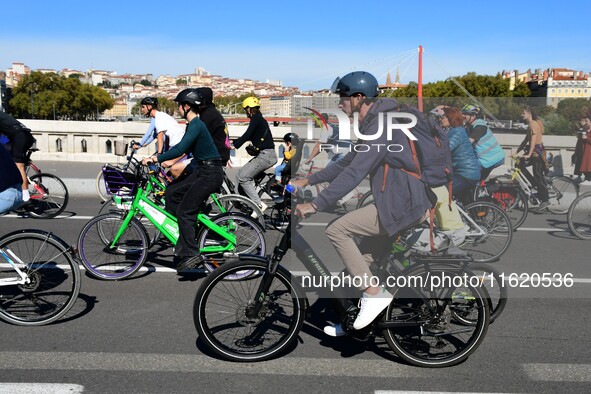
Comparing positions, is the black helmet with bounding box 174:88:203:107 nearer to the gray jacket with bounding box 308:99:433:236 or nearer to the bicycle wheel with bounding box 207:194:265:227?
the bicycle wheel with bounding box 207:194:265:227

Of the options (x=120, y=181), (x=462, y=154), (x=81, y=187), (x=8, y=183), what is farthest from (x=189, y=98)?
(x=81, y=187)

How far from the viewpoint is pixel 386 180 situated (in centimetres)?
408

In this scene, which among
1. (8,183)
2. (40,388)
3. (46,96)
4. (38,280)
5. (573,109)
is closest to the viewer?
(40,388)

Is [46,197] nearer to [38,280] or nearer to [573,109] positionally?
[38,280]

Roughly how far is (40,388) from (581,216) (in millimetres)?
7152

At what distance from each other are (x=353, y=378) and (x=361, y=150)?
1357 millimetres

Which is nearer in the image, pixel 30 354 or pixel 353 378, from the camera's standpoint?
pixel 353 378

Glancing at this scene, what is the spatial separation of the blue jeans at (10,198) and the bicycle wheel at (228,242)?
189cm

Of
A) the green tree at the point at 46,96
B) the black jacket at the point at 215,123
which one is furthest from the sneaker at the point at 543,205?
the green tree at the point at 46,96

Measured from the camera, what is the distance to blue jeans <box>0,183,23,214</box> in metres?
4.65

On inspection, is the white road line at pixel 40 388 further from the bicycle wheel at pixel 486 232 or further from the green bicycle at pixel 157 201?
the bicycle wheel at pixel 486 232

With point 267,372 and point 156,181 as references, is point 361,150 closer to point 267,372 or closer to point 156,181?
point 267,372

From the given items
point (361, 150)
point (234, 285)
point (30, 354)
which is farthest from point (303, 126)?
point (30, 354)

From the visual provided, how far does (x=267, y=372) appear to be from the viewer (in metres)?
4.08
